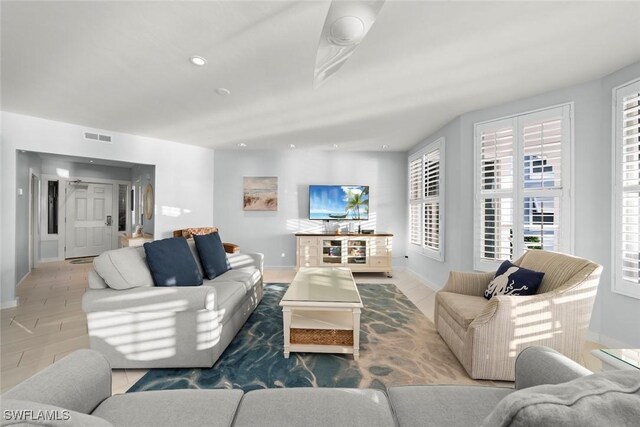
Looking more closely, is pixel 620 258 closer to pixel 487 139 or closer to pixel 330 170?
pixel 487 139

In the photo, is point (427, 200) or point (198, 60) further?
point (427, 200)

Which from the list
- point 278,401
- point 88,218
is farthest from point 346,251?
point 88,218

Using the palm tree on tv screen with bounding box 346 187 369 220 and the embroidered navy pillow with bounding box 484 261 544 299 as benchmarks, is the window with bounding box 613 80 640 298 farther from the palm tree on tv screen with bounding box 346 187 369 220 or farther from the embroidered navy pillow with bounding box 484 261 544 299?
the palm tree on tv screen with bounding box 346 187 369 220

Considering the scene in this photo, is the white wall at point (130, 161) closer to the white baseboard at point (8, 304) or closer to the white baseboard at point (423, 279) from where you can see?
the white baseboard at point (8, 304)

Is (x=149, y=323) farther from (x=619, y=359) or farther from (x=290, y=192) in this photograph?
(x=290, y=192)

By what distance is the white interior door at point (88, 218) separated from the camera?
20.7ft

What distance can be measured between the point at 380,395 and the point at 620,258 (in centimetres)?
277

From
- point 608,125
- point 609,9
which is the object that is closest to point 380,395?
point 609,9

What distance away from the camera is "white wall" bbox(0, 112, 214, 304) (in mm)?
3297

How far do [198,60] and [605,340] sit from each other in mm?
4435

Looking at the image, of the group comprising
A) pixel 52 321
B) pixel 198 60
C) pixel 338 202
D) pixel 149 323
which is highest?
pixel 198 60

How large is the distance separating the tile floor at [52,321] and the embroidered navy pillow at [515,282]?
80 cm

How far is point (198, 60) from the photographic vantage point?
84.9 inches

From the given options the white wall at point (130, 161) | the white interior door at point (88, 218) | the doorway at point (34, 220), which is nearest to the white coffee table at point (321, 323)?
the white wall at point (130, 161)
